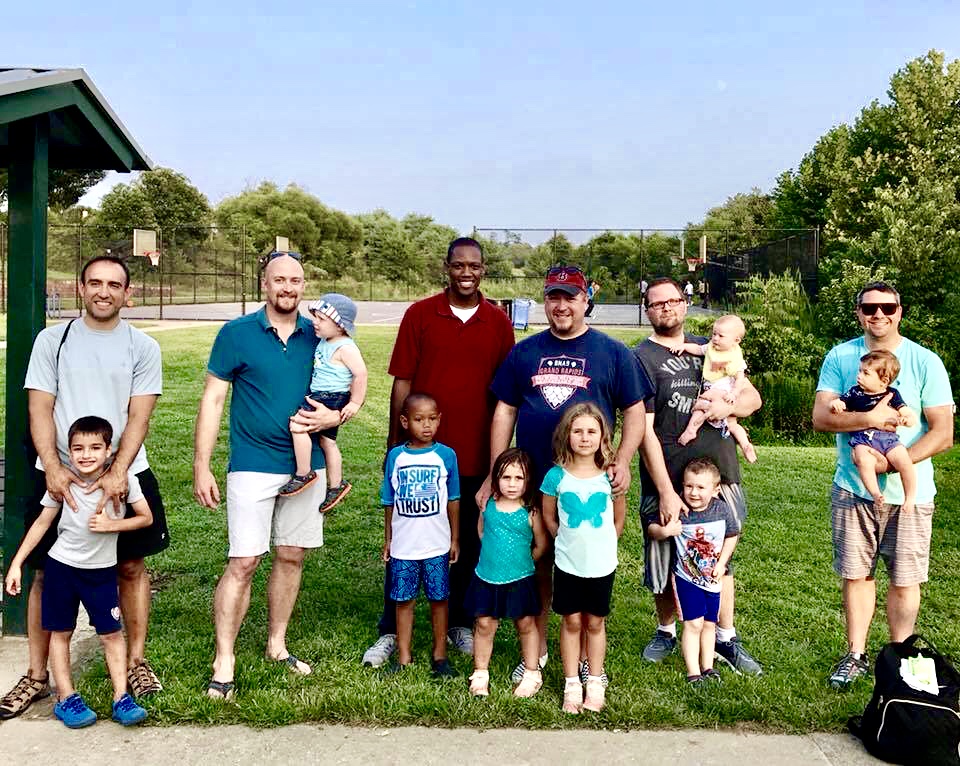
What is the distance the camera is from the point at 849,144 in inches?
1414

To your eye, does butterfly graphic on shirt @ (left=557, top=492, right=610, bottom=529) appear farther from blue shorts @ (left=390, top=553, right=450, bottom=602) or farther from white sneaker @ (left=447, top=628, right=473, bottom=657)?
white sneaker @ (left=447, top=628, right=473, bottom=657)

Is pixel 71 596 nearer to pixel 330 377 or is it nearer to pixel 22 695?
A: pixel 22 695

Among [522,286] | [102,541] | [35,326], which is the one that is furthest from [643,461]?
[522,286]

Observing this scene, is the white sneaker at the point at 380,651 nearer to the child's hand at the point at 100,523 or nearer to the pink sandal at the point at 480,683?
the pink sandal at the point at 480,683

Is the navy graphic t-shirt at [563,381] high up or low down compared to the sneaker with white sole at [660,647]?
up

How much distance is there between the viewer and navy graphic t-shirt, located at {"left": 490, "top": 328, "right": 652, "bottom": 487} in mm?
4000

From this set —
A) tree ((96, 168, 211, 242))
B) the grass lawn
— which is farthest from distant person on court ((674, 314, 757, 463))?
tree ((96, 168, 211, 242))

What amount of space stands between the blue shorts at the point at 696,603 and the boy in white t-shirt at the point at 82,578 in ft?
8.09

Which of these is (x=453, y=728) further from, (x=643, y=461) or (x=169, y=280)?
(x=169, y=280)

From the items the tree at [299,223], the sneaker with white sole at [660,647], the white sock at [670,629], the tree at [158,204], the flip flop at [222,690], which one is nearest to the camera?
the flip flop at [222,690]

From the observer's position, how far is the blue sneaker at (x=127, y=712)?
3.66 m

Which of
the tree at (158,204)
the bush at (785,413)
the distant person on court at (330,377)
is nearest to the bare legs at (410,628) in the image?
the distant person on court at (330,377)

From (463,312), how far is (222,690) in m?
2.09

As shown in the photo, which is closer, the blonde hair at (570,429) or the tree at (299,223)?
the blonde hair at (570,429)
